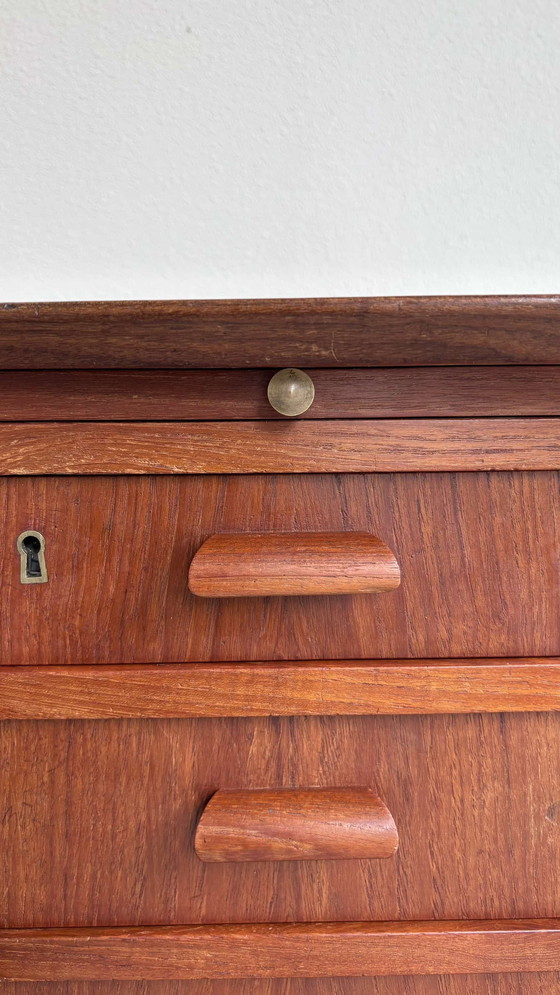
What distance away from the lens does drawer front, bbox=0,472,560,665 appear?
1.16 feet

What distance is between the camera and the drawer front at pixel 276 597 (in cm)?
35

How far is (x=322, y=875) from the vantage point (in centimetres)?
35

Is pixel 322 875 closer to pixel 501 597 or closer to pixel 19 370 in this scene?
pixel 501 597

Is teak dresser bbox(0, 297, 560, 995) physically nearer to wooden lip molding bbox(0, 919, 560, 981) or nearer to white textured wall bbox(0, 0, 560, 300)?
wooden lip molding bbox(0, 919, 560, 981)

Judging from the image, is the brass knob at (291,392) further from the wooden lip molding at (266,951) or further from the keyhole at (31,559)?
the wooden lip molding at (266,951)

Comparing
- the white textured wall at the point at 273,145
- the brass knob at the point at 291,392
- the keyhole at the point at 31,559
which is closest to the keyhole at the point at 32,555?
the keyhole at the point at 31,559

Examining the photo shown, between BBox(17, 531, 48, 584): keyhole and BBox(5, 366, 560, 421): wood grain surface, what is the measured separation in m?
0.07

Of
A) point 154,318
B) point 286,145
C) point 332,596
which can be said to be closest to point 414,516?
point 332,596

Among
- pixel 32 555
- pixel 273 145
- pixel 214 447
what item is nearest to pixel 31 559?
pixel 32 555

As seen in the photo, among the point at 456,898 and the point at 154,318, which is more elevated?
the point at 154,318

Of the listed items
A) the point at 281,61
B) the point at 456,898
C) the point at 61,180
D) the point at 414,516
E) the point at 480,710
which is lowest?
the point at 456,898

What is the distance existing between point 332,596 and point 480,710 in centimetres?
10

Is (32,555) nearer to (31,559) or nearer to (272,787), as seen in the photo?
(31,559)

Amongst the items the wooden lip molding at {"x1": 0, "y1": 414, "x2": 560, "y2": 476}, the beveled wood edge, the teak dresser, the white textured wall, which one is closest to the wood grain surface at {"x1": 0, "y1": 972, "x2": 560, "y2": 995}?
the teak dresser
